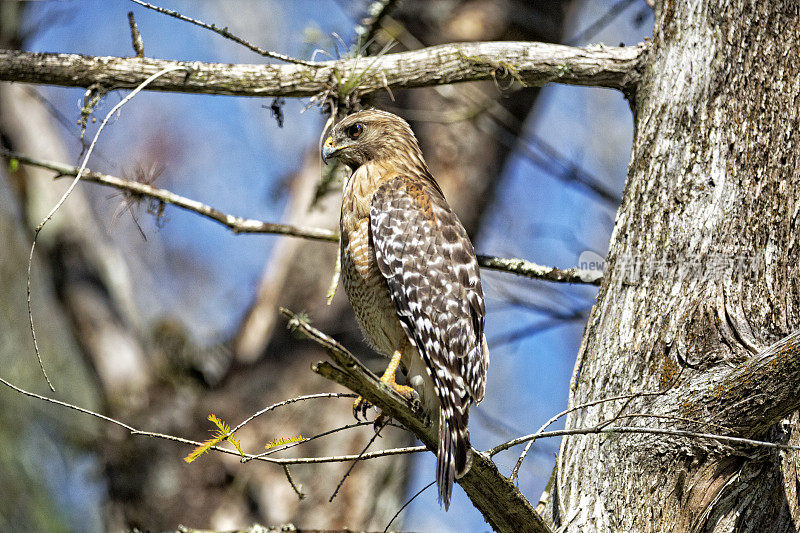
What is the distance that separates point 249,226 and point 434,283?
3.51ft

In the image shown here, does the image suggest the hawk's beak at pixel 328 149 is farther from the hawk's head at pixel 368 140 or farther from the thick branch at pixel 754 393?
the thick branch at pixel 754 393

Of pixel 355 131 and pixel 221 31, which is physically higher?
pixel 355 131

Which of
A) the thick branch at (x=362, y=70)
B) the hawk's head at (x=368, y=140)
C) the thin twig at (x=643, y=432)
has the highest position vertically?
the hawk's head at (x=368, y=140)

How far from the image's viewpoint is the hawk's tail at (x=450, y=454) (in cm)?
264

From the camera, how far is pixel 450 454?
270cm

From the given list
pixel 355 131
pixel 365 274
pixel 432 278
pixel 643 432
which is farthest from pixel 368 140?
pixel 643 432

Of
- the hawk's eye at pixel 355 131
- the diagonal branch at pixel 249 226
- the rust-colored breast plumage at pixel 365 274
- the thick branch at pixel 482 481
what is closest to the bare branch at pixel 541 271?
the diagonal branch at pixel 249 226

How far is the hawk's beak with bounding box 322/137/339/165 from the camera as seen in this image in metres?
3.96

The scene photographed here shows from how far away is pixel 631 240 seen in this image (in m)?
3.15

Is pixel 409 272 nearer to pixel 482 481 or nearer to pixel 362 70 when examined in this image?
pixel 362 70

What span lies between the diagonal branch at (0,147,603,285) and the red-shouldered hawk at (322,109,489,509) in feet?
0.75

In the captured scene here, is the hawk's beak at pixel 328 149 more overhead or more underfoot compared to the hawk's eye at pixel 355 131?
more underfoot

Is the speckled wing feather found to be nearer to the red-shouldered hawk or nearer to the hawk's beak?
the red-shouldered hawk

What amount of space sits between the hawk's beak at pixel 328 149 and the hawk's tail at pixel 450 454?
1.60 m
